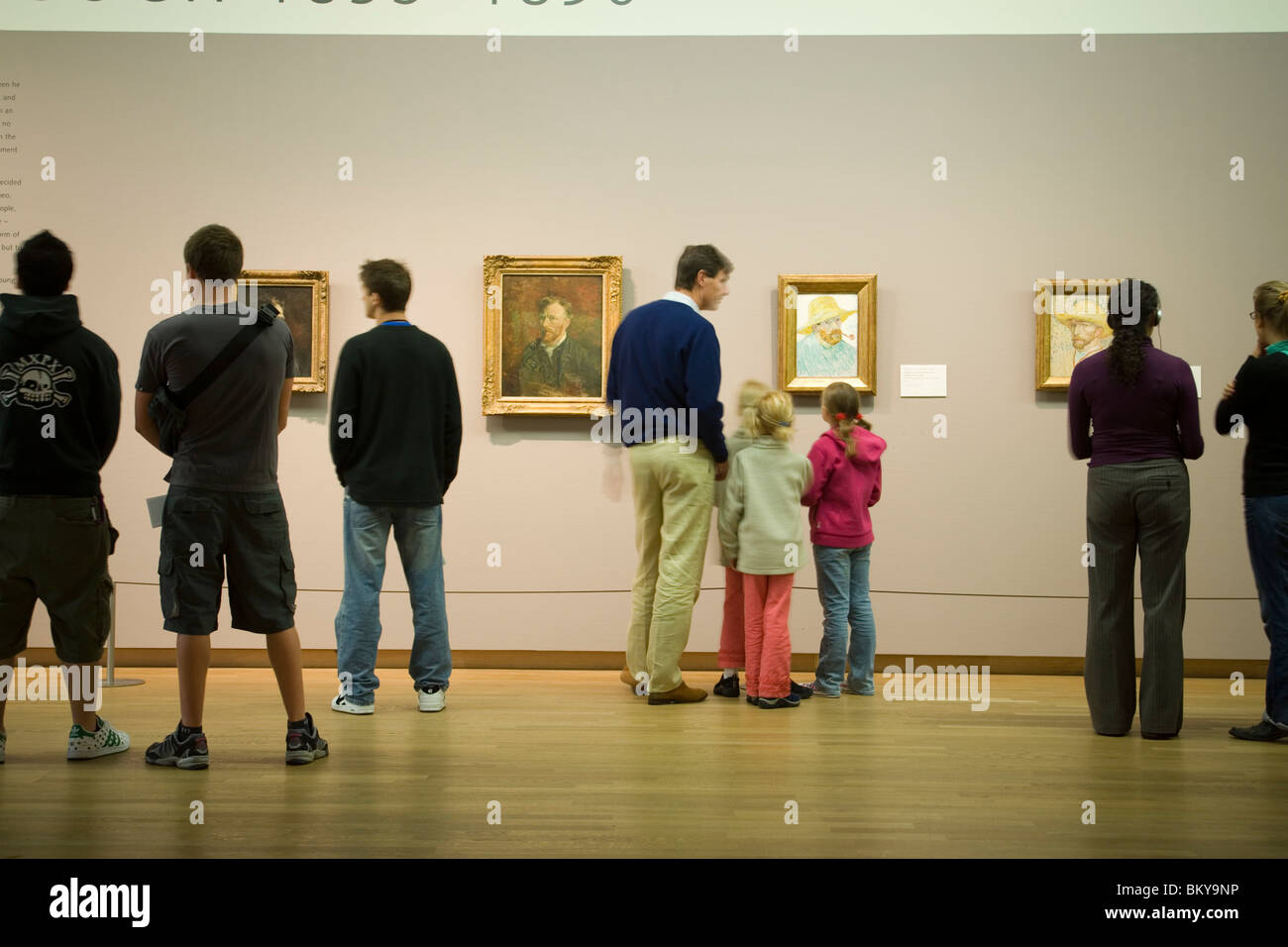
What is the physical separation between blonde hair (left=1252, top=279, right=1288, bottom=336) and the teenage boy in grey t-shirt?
4.09 m

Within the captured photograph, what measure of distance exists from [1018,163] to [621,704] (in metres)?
3.89

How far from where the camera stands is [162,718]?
16.3 feet

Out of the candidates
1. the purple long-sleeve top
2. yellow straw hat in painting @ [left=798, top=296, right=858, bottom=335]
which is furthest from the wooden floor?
yellow straw hat in painting @ [left=798, top=296, right=858, bottom=335]

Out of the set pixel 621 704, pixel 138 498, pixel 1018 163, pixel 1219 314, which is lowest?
pixel 621 704

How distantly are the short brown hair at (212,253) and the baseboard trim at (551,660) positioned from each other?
311cm

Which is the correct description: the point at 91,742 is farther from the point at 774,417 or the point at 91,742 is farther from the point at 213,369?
the point at 774,417

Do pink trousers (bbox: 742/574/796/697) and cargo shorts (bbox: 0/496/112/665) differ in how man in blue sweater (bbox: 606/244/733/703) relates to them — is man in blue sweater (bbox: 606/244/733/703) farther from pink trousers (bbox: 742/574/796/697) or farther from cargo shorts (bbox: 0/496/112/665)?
cargo shorts (bbox: 0/496/112/665)

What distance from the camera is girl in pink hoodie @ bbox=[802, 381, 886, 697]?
562cm

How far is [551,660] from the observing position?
257 inches

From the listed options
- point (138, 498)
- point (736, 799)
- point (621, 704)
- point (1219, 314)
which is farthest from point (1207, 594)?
point (138, 498)

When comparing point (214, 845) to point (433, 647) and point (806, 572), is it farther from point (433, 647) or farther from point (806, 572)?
point (806, 572)

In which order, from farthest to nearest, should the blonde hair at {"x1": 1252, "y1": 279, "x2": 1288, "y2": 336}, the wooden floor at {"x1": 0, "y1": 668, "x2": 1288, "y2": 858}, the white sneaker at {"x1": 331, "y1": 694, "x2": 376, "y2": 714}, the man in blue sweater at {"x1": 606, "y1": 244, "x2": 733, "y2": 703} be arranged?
1. the man in blue sweater at {"x1": 606, "y1": 244, "x2": 733, "y2": 703}
2. the white sneaker at {"x1": 331, "y1": 694, "x2": 376, "y2": 714}
3. the blonde hair at {"x1": 1252, "y1": 279, "x2": 1288, "y2": 336}
4. the wooden floor at {"x1": 0, "y1": 668, "x2": 1288, "y2": 858}
